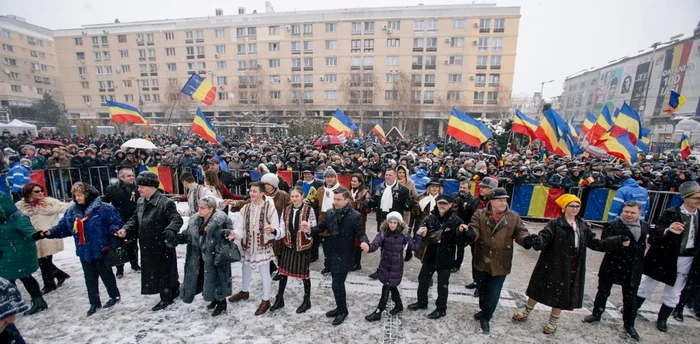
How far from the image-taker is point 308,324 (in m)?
3.91

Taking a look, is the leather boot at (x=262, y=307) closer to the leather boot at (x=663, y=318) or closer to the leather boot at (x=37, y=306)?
the leather boot at (x=37, y=306)

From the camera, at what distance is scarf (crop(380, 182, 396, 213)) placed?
5516mm

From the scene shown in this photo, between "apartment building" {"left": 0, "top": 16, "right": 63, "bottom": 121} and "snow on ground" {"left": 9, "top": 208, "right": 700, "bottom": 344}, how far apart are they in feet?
229

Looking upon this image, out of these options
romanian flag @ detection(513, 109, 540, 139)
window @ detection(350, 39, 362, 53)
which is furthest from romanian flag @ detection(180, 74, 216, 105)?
window @ detection(350, 39, 362, 53)

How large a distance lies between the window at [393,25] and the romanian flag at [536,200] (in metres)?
40.6

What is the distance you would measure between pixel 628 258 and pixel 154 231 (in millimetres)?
5878

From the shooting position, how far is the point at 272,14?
46.0 m

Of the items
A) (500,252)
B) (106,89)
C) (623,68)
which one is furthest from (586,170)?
(106,89)

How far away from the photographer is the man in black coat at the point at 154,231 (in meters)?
3.89

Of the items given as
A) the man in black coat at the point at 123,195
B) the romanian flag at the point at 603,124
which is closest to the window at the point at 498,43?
the romanian flag at the point at 603,124

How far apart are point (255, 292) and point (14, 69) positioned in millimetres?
83309

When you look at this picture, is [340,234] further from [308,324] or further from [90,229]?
[90,229]

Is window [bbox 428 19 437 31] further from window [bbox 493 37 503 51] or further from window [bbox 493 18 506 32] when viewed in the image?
window [bbox 493 37 503 51]

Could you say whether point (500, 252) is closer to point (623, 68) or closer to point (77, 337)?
point (77, 337)
